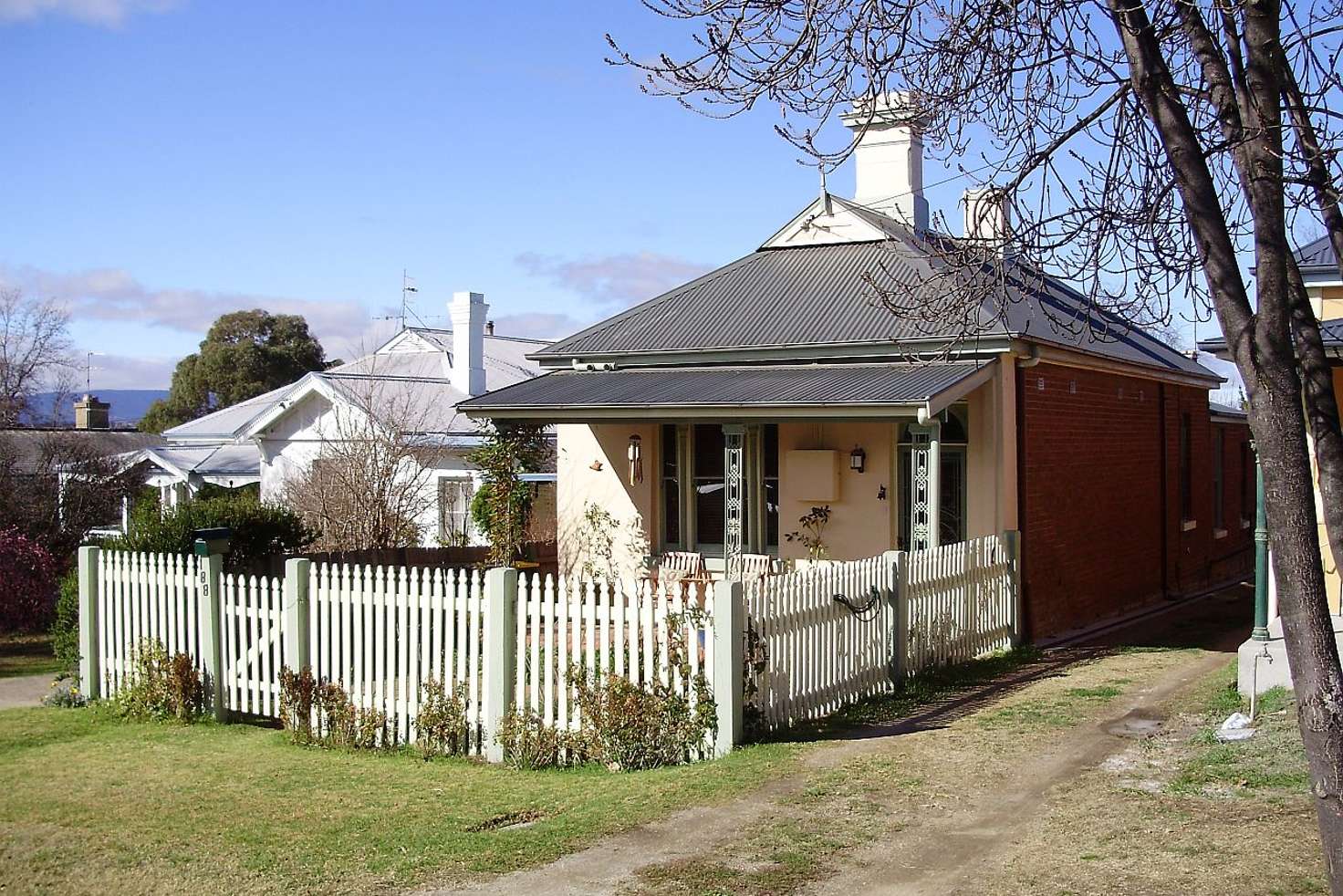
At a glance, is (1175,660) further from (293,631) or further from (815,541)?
(293,631)

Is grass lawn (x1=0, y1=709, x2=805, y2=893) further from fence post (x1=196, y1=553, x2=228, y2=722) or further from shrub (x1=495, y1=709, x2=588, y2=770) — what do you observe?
fence post (x1=196, y1=553, x2=228, y2=722)

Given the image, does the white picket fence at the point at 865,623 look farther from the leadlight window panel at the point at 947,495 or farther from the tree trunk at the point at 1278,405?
the tree trunk at the point at 1278,405

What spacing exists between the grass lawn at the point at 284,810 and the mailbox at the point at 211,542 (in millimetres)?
1626

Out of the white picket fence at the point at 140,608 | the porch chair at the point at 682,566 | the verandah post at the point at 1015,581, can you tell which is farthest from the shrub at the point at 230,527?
the verandah post at the point at 1015,581

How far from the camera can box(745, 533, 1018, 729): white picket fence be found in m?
9.26

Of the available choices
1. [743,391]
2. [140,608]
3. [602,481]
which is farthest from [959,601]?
[140,608]

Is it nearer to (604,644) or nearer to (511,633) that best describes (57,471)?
(511,633)

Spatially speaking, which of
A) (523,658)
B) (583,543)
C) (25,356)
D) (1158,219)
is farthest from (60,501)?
(1158,219)

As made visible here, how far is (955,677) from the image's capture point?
12.0 m

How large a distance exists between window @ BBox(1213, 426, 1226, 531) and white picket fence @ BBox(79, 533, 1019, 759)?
13433 millimetres

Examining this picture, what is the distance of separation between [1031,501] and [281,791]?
9835 millimetres

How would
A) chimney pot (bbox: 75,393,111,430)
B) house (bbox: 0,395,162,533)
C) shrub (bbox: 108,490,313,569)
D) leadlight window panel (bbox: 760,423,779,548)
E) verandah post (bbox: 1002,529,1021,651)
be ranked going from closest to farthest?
1. shrub (bbox: 108,490,313,569)
2. verandah post (bbox: 1002,529,1021,651)
3. leadlight window panel (bbox: 760,423,779,548)
4. house (bbox: 0,395,162,533)
5. chimney pot (bbox: 75,393,111,430)

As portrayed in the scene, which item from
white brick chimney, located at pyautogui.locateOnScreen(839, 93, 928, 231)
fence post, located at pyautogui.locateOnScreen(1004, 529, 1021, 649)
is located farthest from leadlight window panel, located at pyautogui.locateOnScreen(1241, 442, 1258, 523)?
fence post, located at pyautogui.locateOnScreen(1004, 529, 1021, 649)

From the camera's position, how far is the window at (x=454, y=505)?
1027 inches
